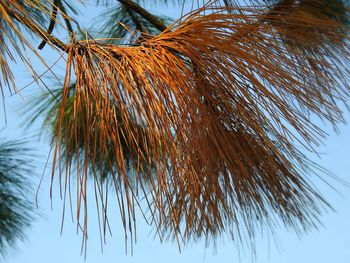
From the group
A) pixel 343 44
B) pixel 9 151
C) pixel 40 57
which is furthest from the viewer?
pixel 9 151

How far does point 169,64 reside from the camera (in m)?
0.74

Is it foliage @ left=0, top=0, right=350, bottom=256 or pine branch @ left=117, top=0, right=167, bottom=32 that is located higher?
pine branch @ left=117, top=0, right=167, bottom=32

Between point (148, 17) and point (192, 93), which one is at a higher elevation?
point (148, 17)

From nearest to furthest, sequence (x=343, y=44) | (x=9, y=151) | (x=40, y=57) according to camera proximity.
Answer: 1. (x=40, y=57)
2. (x=343, y=44)
3. (x=9, y=151)

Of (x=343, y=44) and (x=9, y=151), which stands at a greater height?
(x=9, y=151)

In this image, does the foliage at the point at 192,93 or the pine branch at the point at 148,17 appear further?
the pine branch at the point at 148,17

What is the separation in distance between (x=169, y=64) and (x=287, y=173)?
250 mm

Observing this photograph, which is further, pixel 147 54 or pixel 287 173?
pixel 287 173

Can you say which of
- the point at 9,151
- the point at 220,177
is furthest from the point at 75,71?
the point at 9,151

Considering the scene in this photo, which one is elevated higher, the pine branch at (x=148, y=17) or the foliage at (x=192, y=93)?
the pine branch at (x=148, y=17)

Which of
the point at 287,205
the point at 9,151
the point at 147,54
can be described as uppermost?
the point at 9,151

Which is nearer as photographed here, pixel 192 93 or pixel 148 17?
pixel 192 93

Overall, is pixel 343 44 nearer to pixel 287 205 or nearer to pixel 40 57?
pixel 287 205

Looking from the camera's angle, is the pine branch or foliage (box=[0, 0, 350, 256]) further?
the pine branch
